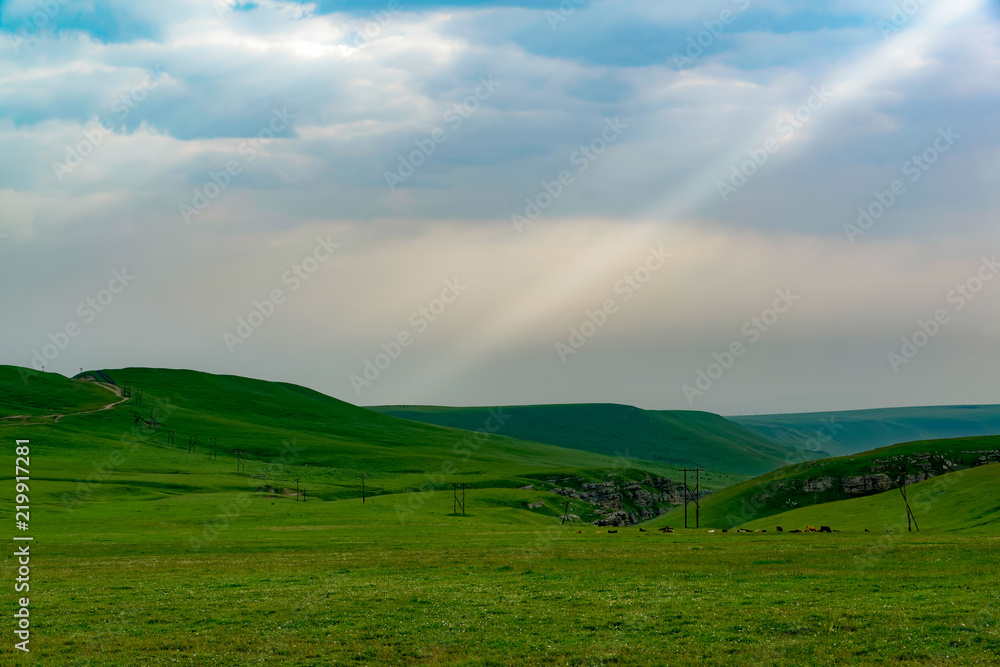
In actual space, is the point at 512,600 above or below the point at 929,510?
above

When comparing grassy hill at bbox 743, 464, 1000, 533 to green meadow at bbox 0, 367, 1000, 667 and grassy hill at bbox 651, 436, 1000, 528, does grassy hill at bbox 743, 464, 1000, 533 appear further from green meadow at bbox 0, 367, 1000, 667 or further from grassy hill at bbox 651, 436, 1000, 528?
grassy hill at bbox 651, 436, 1000, 528

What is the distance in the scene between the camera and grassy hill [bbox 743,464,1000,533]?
81.9 meters

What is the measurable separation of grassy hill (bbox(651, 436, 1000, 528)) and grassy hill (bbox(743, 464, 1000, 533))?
3432 cm

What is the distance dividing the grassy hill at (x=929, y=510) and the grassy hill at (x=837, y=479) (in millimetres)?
34318

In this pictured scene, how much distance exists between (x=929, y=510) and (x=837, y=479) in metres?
65.8

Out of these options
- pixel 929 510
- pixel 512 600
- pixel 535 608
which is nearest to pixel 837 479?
pixel 929 510

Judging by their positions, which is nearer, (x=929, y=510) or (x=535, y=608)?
(x=535, y=608)

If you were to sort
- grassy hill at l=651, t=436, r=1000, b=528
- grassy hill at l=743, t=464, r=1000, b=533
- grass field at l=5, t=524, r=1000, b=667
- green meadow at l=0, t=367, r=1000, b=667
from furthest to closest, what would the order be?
grassy hill at l=651, t=436, r=1000, b=528 → grassy hill at l=743, t=464, r=1000, b=533 → green meadow at l=0, t=367, r=1000, b=667 → grass field at l=5, t=524, r=1000, b=667

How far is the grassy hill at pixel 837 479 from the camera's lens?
152 m

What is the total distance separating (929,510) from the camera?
9338cm

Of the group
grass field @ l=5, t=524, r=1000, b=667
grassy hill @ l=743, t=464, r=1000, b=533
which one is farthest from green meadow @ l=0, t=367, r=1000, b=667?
grassy hill @ l=743, t=464, r=1000, b=533

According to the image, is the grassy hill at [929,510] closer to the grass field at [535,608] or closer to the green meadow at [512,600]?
the green meadow at [512,600]

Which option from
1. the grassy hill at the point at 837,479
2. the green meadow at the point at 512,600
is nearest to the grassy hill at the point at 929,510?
the green meadow at the point at 512,600

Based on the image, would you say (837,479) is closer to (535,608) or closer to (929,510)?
(929,510)
